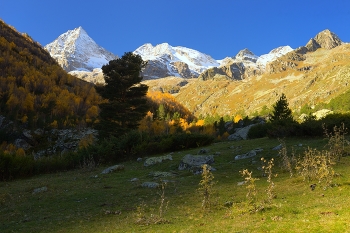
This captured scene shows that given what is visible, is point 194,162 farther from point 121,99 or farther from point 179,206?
point 121,99

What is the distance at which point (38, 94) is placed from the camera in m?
78.2

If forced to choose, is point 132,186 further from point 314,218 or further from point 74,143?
point 74,143

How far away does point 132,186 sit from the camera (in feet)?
45.7

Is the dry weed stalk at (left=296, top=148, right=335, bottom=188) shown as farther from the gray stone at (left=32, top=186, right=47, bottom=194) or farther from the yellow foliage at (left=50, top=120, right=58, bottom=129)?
the yellow foliage at (left=50, top=120, right=58, bottom=129)

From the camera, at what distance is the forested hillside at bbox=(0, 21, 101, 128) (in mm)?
66312

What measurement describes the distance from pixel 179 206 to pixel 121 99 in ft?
91.4

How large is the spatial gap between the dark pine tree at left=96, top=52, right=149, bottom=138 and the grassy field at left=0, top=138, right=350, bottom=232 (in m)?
18.9

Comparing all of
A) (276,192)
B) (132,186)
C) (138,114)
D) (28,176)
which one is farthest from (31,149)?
(276,192)

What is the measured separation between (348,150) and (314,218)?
34.1 feet

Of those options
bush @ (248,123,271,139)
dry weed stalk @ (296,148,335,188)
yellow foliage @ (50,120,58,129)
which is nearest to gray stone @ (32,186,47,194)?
dry weed stalk @ (296,148,335,188)

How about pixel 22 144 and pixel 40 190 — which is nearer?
pixel 40 190

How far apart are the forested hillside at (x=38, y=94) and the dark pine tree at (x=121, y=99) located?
3454cm

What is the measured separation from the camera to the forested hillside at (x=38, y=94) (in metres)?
66.3

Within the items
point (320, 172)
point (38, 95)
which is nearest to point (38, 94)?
point (38, 95)
